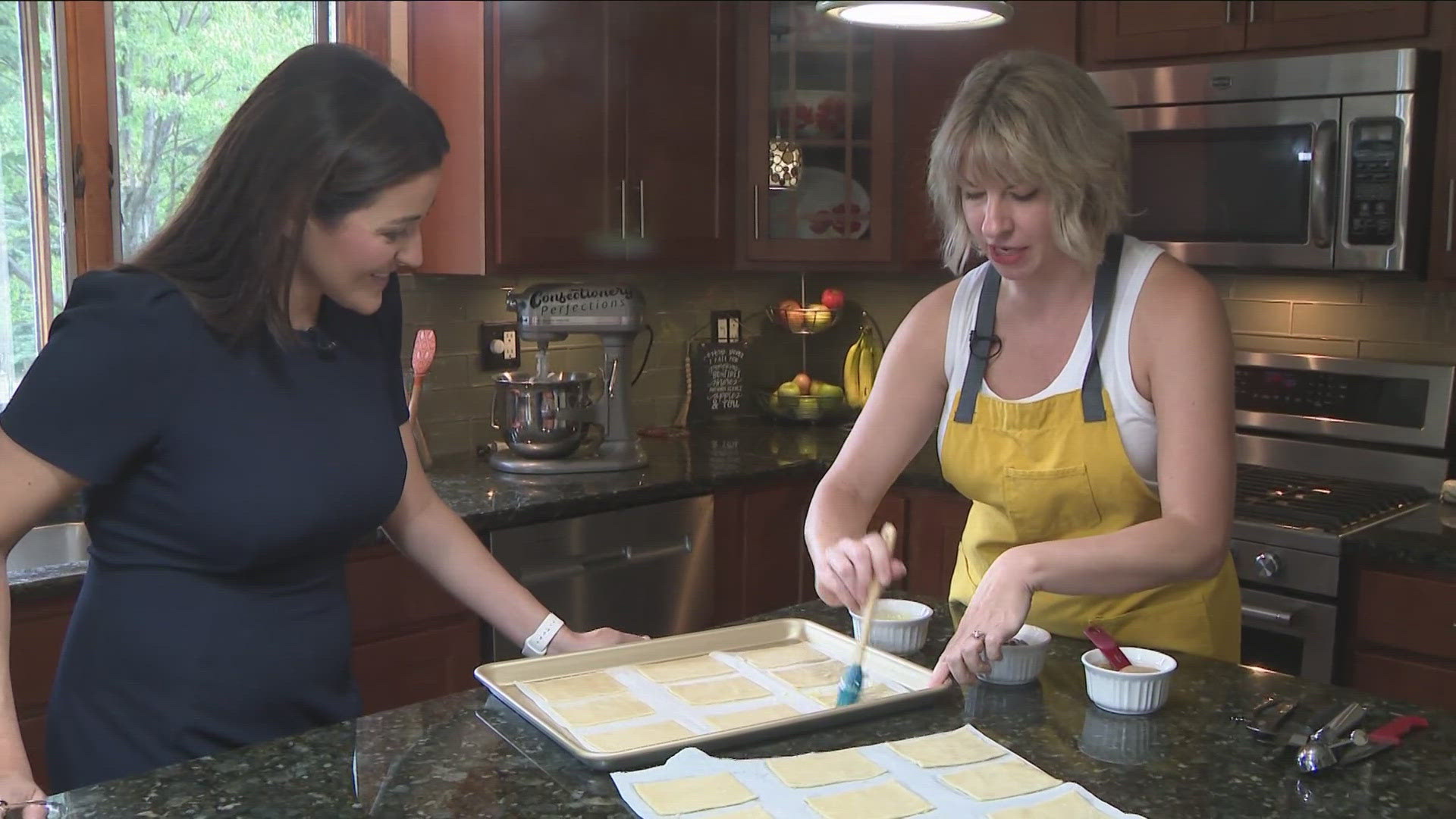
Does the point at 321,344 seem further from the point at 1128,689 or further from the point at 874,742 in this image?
the point at 1128,689

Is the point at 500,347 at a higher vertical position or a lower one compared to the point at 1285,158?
lower

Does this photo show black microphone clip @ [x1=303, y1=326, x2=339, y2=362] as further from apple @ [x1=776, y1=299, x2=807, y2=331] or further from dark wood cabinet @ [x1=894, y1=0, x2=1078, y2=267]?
apple @ [x1=776, y1=299, x2=807, y2=331]

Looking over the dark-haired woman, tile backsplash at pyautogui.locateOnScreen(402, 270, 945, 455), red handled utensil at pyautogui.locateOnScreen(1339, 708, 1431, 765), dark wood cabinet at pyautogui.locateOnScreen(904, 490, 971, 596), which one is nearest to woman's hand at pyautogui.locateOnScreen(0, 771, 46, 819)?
the dark-haired woman

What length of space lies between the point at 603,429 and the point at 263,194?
183 centimetres

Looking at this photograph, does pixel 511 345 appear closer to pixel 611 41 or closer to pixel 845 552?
pixel 611 41

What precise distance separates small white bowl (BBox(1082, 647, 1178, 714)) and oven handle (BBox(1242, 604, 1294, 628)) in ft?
4.32

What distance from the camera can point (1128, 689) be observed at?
1.46 metres

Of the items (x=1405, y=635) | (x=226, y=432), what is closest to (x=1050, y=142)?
Result: (x=226, y=432)

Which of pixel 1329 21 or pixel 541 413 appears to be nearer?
pixel 1329 21

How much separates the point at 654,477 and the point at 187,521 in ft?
5.63

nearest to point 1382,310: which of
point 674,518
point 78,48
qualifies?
point 674,518

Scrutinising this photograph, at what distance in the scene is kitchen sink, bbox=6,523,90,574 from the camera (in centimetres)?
238

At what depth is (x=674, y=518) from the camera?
314 cm

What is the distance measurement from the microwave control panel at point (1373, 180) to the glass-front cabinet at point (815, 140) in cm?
115
